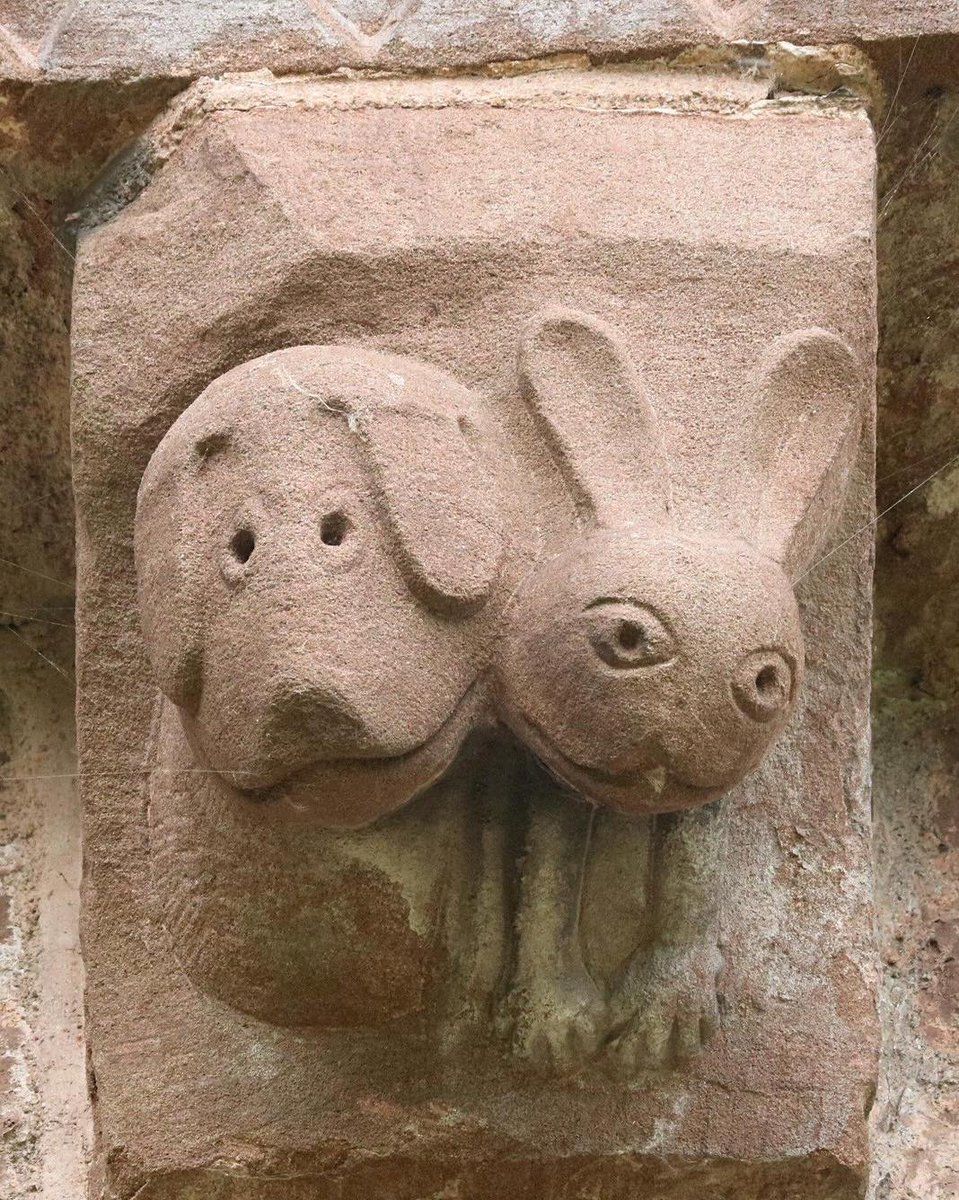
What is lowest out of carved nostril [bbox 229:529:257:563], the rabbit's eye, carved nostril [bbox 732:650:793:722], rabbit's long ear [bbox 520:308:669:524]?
carved nostril [bbox 732:650:793:722]

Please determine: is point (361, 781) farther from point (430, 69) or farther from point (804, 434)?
point (430, 69)

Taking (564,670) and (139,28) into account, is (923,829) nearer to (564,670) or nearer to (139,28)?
(564,670)

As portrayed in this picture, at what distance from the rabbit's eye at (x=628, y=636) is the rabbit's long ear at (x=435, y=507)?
0.09m

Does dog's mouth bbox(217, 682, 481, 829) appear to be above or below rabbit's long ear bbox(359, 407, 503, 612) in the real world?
below

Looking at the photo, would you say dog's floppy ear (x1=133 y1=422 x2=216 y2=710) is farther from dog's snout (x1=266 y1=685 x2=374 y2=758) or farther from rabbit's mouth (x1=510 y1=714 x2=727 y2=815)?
rabbit's mouth (x1=510 y1=714 x2=727 y2=815)

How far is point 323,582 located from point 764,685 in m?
0.31

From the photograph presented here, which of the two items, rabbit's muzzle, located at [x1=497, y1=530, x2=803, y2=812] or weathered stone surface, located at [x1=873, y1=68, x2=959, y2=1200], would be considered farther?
weathered stone surface, located at [x1=873, y1=68, x2=959, y2=1200]

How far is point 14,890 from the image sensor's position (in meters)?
2.05

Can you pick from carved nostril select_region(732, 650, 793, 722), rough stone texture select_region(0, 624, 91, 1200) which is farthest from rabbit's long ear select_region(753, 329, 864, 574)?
rough stone texture select_region(0, 624, 91, 1200)

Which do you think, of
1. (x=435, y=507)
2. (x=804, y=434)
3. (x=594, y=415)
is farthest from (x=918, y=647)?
(x=435, y=507)

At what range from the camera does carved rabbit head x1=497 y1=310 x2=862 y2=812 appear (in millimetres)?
1284

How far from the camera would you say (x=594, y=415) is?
1.42 metres

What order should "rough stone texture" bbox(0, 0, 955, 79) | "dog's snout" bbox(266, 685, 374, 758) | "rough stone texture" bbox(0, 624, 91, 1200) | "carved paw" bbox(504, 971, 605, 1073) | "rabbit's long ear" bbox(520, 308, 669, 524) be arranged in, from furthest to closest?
"rough stone texture" bbox(0, 624, 91, 1200)
"rough stone texture" bbox(0, 0, 955, 79)
"carved paw" bbox(504, 971, 605, 1073)
"rabbit's long ear" bbox(520, 308, 669, 524)
"dog's snout" bbox(266, 685, 374, 758)

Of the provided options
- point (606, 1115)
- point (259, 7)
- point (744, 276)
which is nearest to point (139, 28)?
point (259, 7)
